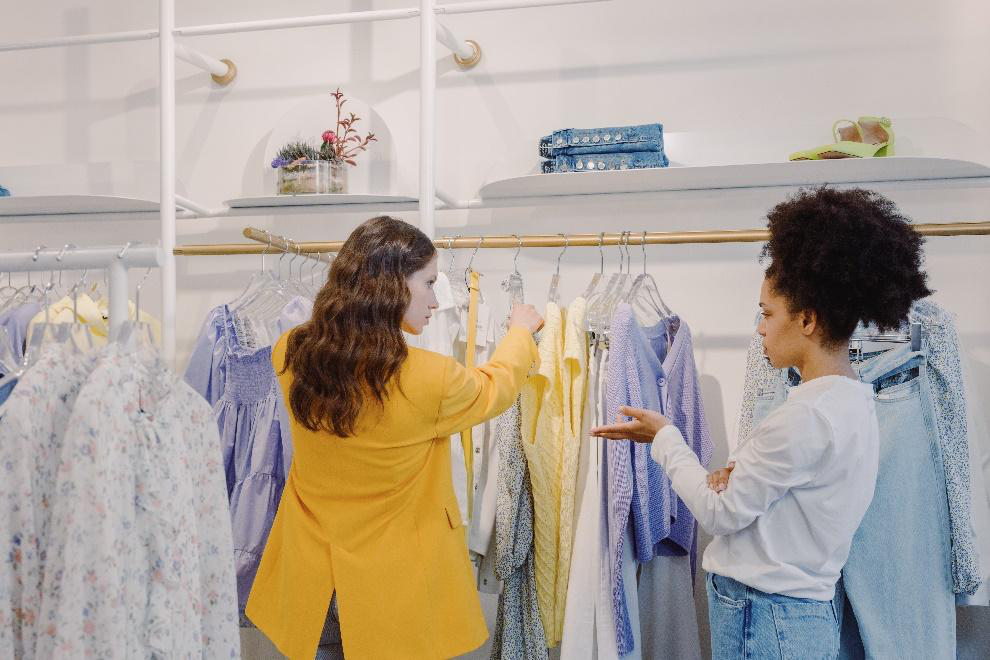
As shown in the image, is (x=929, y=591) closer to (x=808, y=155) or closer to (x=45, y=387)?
(x=808, y=155)

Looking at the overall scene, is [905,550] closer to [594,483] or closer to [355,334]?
[594,483]

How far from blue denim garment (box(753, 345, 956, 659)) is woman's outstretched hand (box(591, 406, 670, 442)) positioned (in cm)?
61

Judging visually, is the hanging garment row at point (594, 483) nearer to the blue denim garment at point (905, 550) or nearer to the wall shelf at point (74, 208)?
the blue denim garment at point (905, 550)

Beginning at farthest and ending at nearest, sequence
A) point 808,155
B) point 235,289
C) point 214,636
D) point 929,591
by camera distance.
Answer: point 235,289 < point 808,155 < point 929,591 < point 214,636

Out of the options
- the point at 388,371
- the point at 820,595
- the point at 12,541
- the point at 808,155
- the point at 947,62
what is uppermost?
the point at 947,62

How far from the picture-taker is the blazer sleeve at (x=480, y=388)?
189cm

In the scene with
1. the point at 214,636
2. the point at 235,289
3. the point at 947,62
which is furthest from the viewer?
the point at 235,289

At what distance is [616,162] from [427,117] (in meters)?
0.56

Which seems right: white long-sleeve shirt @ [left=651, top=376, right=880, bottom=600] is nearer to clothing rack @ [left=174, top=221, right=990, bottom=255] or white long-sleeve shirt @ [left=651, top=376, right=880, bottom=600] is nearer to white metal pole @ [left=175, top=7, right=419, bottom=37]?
clothing rack @ [left=174, top=221, right=990, bottom=255]

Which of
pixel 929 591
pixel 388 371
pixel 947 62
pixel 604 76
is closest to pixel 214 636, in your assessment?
pixel 388 371

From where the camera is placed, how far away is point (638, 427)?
6.41 feet

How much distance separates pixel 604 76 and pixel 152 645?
2226mm

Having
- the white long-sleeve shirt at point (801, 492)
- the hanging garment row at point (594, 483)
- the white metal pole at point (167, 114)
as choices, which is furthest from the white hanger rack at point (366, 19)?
the white long-sleeve shirt at point (801, 492)

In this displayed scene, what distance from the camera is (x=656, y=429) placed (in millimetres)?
1932
